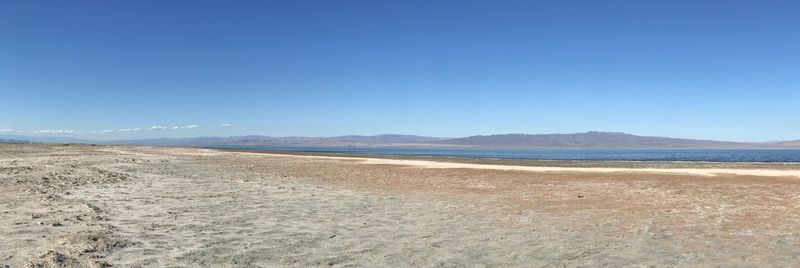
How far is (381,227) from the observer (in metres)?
10.6

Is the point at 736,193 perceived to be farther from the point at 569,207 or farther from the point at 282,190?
the point at 282,190

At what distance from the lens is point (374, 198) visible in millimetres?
16156

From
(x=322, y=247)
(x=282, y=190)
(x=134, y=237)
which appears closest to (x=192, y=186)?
(x=282, y=190)

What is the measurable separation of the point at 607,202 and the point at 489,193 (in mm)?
4040

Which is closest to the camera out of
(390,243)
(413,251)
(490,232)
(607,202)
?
(413,251)

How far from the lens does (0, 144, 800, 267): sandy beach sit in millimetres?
7730

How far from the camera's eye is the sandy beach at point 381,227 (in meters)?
7.73

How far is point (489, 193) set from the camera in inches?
720

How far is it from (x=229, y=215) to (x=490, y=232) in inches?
225

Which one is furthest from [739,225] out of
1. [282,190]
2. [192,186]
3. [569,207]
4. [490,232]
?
[192,186]

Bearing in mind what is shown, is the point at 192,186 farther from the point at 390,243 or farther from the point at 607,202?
the point at 607,202

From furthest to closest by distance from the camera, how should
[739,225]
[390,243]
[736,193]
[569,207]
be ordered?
[736,193], [569,207], [739,225], [390,243]

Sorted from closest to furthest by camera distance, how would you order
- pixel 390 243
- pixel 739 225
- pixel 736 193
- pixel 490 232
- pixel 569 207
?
1. pixel 390 243
2. pixel 490 232
3. pixel 739 225
4. pixel 569 207
5. pixel 736 193

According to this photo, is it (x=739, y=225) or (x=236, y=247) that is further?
(x=739, y=225)
